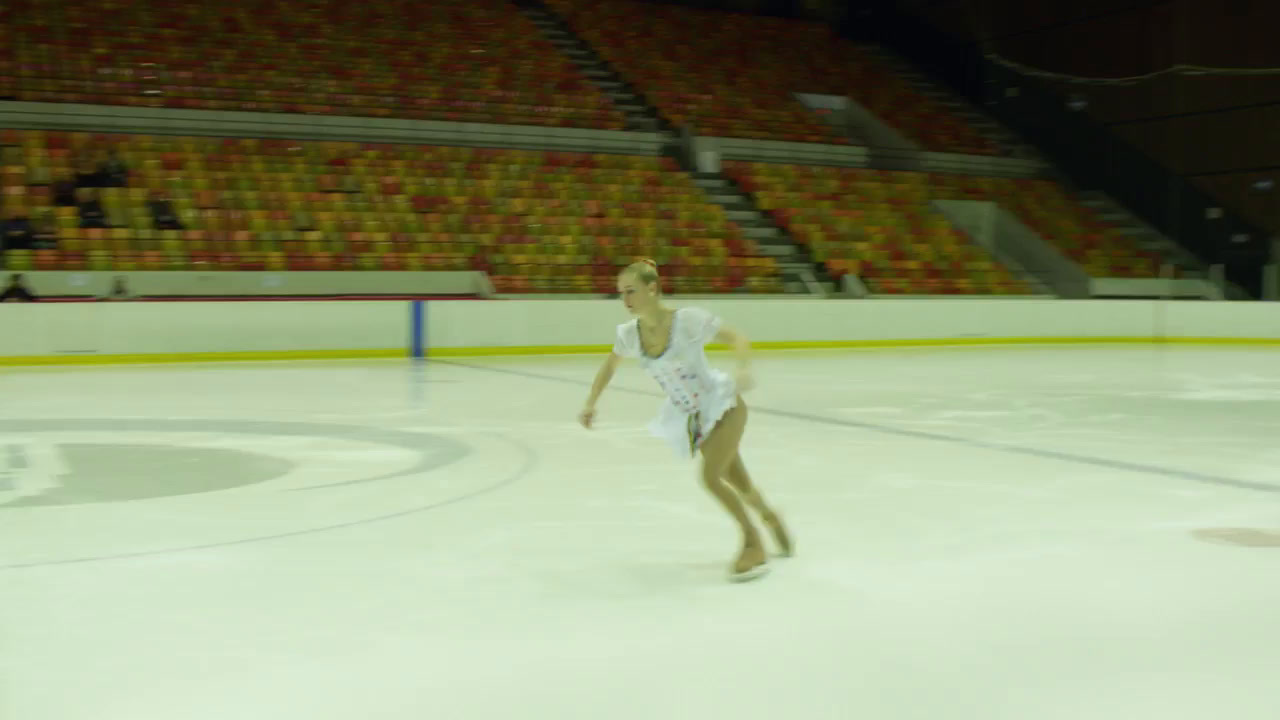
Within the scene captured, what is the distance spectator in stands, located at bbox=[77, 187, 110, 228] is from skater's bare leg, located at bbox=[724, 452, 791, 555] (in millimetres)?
12713

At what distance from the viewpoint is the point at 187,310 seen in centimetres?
1372

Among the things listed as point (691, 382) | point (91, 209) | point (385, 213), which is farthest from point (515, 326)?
point (691, 382)

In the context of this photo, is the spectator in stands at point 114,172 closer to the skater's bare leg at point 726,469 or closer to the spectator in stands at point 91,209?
the spectator in stands at point 91,209

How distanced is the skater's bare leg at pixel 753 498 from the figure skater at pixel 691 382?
0.05 metres

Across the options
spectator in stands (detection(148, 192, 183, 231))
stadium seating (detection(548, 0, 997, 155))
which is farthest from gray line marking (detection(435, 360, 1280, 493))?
stadium seating (detection(548, 0, 997, 155))

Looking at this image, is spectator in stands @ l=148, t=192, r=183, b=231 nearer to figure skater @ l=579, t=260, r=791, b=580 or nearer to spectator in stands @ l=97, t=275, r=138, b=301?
spectator in stands @ l=97, t=275, r=138, b=301

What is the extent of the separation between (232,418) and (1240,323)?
14723 mm

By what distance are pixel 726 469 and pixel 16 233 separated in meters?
12.5

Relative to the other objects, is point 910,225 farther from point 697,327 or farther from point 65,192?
point 697,327

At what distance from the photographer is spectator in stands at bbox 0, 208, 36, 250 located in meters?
14.0

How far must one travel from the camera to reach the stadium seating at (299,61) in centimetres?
1784

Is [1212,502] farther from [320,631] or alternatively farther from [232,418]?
[232,418]

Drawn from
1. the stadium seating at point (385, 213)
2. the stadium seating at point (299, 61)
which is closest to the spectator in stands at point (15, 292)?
the stadium seating at point (385, 213)

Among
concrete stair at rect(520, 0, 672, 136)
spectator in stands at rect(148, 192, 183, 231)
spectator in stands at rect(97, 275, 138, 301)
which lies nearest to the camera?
spectator in stands at rect(97, 275, 138, 301)
